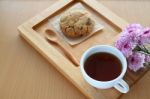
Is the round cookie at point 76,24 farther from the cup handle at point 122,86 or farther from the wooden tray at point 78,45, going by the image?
the cup handle at point 122,86

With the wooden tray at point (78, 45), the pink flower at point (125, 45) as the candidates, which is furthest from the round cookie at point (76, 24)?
the pink flower at point (125, 45)

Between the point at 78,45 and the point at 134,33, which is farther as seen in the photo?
the point at 78,45

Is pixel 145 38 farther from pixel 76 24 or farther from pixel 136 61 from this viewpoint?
pixel 76 24

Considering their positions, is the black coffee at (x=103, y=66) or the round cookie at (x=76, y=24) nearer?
the black coffee at (x=103, y=66)

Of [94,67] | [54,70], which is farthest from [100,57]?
[54,70]

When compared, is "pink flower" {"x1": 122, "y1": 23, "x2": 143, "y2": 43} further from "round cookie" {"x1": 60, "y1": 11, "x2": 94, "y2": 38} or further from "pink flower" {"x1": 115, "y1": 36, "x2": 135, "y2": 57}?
"round cookie" {"x1": 60, "y1": 11, "x2": 94, "y2": 38}

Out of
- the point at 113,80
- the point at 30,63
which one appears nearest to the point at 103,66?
the point at 113,80

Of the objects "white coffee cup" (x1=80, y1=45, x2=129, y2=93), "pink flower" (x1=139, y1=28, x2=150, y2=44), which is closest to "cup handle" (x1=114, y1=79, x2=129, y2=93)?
"white coffee cup" (x1=80, y1=45, x2=129, y2=93)
